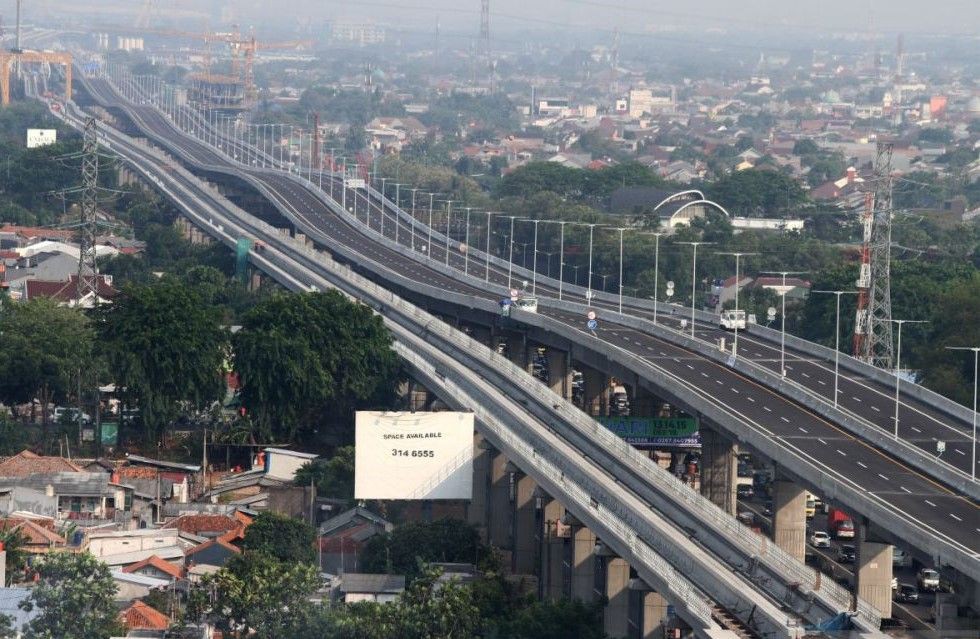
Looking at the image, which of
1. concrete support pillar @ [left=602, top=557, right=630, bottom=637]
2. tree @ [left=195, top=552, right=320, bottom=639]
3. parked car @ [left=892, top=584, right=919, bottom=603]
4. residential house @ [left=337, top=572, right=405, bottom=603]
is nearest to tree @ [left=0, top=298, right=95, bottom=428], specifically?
residential house @ [left=337, top=572, right=405, bottom=603]

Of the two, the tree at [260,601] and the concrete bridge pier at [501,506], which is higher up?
the tree at [260,601]

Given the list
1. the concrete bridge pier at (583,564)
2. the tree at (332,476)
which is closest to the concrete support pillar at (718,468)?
the tree at (332,476)

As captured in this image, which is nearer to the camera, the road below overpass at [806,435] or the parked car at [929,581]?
the road below overpass at [806,435]

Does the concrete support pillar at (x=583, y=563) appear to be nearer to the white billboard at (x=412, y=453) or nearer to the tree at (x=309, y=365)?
the white billboard at (x=412, y=453)

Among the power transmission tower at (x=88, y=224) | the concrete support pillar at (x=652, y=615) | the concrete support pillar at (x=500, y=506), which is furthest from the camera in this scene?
the power transmission tower at (x=88, y=224)

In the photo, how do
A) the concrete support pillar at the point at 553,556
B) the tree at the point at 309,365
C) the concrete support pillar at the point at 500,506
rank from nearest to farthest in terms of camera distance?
the concrete support pillar at the point at 553,556 → the concrete support pillar at the point at 500,506 → the tree at the point at 309,365

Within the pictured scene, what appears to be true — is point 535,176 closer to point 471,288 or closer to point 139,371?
point 471,288

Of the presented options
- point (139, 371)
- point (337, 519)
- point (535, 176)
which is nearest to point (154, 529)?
point (337, 519)
